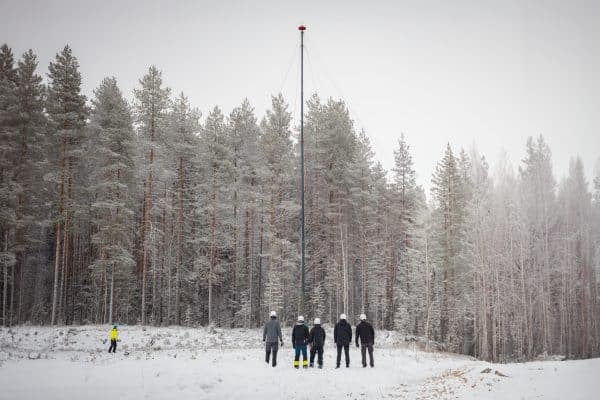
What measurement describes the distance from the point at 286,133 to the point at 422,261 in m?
15.8

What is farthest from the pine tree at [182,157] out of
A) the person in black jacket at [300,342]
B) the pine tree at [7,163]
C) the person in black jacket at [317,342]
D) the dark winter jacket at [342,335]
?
the dark winter jacket at [342,335]

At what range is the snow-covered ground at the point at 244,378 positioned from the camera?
1138 centimetres

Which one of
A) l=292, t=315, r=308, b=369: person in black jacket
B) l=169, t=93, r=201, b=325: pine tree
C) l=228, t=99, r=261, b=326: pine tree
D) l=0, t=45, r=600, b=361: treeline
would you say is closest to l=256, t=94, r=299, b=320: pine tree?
l=0, t=45, r=600, b=361: treeline

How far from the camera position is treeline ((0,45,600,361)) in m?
27.1

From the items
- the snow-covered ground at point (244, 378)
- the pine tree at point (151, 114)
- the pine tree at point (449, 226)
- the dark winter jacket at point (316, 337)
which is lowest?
the snow-covered ground at point (244, 378)

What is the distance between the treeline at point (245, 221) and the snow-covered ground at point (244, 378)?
37.1 feet

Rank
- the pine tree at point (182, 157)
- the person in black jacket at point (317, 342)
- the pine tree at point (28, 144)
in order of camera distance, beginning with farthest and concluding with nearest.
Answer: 1. the pine tree at point (182, 157)
2. the pine tree at point (28, 144)
3. the person in black jacket at point (317, 342)

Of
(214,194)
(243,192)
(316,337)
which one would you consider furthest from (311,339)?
(214,194)

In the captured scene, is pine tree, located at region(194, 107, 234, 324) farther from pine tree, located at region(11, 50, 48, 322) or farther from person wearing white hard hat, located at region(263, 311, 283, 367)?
person wearing white hard hat, located at region(263, 311, 283, 367)

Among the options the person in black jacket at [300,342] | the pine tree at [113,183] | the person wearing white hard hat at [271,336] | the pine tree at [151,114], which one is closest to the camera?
the person in black jacket at [300,342]

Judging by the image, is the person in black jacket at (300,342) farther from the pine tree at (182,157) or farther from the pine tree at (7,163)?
the pine tree at (7,163)

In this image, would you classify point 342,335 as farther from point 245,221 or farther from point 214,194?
point 245,221

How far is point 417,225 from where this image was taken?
1389 inches

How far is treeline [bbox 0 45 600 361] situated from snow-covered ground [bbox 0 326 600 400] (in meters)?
11.3
